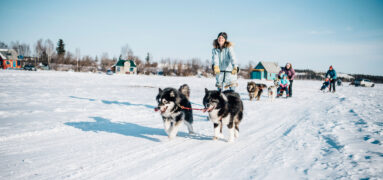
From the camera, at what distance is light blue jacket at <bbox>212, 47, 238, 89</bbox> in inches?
193

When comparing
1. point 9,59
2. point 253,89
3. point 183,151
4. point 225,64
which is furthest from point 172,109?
point 9,59

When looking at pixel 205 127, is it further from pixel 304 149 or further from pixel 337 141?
pixel 337 141

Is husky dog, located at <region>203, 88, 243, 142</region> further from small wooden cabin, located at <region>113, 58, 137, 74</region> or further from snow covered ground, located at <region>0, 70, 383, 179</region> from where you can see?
small wooden cabin, located at <region>113, 58, 137, 74</region>

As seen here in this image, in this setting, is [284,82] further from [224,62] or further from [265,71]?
[265,71]

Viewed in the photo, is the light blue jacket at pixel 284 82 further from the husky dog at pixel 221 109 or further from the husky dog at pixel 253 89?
the husky dog at pixel 221 109

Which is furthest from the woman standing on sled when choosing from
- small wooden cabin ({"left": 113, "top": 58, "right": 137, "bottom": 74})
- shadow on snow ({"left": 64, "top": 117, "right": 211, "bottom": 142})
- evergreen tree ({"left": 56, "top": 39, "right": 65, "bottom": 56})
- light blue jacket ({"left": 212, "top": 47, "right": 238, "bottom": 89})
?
evergreen tree ({"left": 56, "top": 39, "right": 65, "bottom": 56})

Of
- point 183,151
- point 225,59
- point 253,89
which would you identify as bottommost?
point 183,151

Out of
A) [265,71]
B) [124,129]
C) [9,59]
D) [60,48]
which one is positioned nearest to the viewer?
[124,129]

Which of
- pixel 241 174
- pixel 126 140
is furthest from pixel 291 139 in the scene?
pixel 126 140

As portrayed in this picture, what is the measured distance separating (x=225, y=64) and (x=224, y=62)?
2.3 inches

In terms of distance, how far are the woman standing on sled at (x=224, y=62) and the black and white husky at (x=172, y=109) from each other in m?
1.39

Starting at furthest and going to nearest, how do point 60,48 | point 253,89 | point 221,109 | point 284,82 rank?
Result: 1. point 60,48
2. point 284,82
3. point 253,89
4. point 221,109

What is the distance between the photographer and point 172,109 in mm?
3988

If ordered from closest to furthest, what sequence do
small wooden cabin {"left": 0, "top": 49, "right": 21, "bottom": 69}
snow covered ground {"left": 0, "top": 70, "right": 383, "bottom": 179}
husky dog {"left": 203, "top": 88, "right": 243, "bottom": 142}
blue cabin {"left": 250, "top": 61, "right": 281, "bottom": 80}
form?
1. snow covered ground {"left": 0, "top": 70, "right": 383, "bottom": 179}
2. husky dog {"left": 203, "top": 88, "right": 243, "bottom": 142}
3. small wooden cabin {"left": 0, "top": 49, "right": 21, "bottom": 69}
4. blue cabin {"left": 250, "top": 61, "right": 281, "bottom": 80}
